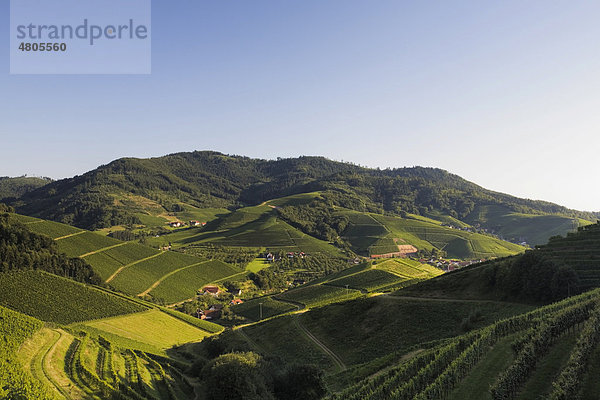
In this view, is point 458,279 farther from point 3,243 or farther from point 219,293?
point 3,243

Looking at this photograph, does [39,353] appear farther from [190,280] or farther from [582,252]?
[190,280]

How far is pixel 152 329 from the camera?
287ft

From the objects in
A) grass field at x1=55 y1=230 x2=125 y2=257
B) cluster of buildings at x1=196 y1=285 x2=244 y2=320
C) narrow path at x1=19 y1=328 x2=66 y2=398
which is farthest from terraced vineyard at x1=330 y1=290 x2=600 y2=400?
grass field at x1=55 y1=230 x2=125 y2=257

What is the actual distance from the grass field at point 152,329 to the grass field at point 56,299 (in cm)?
416

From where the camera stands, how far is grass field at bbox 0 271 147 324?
81.2m

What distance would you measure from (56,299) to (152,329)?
A: 952 inches

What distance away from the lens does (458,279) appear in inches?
2849

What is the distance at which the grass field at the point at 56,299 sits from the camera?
81188mm

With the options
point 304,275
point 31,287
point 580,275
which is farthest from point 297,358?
point 304,275

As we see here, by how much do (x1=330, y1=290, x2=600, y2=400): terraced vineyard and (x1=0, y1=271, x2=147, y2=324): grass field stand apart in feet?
254

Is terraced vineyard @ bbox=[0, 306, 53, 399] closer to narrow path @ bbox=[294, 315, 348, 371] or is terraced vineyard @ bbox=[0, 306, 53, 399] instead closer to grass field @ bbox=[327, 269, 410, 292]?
narrow path @ bbox=[294, 315, 348, 371]

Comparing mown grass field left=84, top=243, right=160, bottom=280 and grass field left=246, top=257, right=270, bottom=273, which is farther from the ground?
mown grass field left=84, top=243, right=160, bottom=280

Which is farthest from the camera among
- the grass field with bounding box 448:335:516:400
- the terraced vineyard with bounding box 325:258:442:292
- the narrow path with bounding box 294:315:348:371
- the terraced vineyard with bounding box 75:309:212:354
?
the terraced vineyard with bounding box 325:258:442:292

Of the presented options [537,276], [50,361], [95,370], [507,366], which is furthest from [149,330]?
[537,276]
